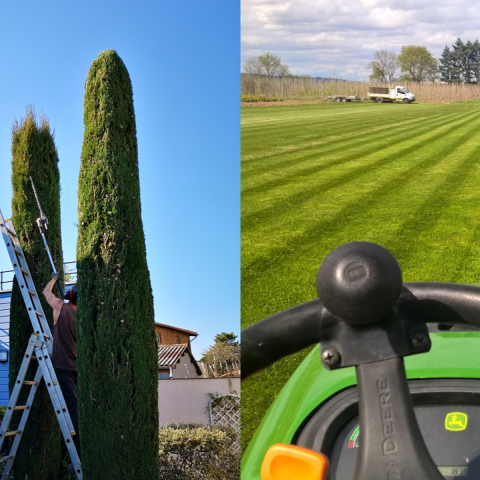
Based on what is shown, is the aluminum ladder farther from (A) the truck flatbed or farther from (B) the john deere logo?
(A) the truck flatbed

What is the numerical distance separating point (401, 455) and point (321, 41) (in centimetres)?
495

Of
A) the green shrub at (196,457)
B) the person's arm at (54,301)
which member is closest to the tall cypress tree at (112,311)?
the person's arm at (54,301)

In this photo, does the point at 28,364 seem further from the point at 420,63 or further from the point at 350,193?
the point at 420,63

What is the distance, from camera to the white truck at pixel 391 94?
4.62 m

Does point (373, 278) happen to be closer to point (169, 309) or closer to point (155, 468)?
point (155, 468)

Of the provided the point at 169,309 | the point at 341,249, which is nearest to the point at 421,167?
the point at 169,309

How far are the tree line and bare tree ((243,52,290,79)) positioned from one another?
2.57 ft

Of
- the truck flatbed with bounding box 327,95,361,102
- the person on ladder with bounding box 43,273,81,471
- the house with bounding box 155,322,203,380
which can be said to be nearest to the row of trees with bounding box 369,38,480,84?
the truck flatbed with bounding box 327,95,361,102

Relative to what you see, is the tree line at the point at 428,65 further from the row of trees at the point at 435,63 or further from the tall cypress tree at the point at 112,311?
the tall cypress tree at the point at 112,311

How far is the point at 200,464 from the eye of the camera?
3.68 m

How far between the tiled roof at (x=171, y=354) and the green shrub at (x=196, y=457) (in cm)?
180

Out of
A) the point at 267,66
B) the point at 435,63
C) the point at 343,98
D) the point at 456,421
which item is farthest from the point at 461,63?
the point at 456,421

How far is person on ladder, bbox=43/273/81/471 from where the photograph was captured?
3176 millimetres

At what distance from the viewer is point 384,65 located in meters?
4.50
